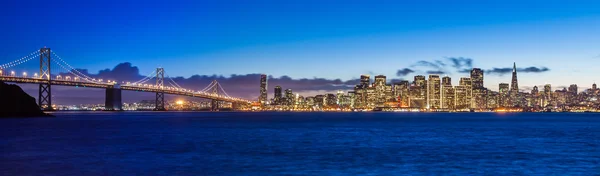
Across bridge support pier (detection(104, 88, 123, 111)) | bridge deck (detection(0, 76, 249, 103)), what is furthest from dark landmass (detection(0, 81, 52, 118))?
bridge support pier (detection(104, 88, 123, 111))

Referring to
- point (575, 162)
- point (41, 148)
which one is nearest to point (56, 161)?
point (41, 148)

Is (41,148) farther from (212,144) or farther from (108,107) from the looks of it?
(108,107)

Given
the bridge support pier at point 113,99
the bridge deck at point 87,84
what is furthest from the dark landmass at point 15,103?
the bridge support pier at point 113,99

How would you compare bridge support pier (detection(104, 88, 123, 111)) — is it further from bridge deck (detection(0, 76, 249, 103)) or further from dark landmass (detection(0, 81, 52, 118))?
dark landmass (detection(0, 81, 52, 118))

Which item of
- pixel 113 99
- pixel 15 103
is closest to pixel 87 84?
pixel 113 99

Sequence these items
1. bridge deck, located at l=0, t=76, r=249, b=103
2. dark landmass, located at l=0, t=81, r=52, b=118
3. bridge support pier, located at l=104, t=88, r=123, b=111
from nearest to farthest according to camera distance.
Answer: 1. dark landmass, located at l=0, t=81, r=52, b=118
2. bridge deck, located at l=0, t=76, r=249, b=103
3. bridge support pier, located at l=104, t=88, r=123, b=111

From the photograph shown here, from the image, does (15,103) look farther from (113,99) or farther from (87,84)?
(113,99)
